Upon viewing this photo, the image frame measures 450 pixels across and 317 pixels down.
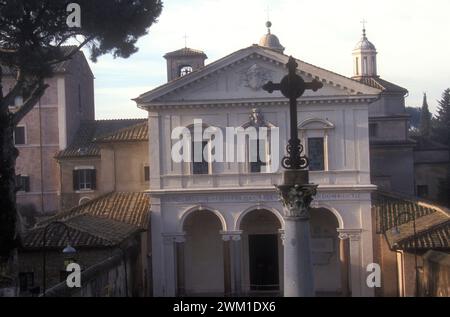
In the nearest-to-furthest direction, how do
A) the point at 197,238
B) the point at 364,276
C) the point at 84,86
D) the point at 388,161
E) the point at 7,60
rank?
the point at 7,60 → the point at 364,276 → the point at 197,238 → the point at 388,161 → the point at 84,86

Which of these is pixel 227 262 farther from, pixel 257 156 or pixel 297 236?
pixel 297 236

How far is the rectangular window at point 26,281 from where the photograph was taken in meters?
20.7

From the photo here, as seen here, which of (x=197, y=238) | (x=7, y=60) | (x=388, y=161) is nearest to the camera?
(x=7, y=60)

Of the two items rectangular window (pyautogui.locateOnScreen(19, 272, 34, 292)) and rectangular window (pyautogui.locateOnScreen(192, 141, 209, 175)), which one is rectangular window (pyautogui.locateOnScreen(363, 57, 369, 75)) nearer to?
rectangular window (pyautogui.locateOnScreen(192, 141, 209, 175))

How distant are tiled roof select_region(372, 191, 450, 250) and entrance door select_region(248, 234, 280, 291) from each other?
13.9 ft

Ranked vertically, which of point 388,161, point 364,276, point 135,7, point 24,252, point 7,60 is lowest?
point 364,276

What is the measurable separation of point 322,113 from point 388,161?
8.60 m

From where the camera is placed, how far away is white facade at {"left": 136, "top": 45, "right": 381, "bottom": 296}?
27969 millimetres

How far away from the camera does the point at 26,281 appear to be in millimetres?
21031

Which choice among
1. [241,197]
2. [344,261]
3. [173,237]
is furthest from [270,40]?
[344,261]

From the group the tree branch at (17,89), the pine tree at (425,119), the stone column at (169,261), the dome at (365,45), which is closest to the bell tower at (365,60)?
the dome at (365,45)
